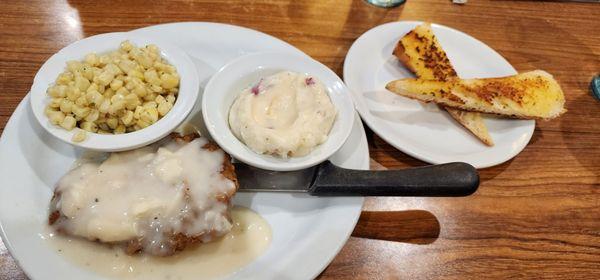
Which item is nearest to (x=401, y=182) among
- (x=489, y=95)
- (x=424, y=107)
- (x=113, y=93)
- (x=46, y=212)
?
(x=424, y=107)

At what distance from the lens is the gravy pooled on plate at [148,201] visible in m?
1.38

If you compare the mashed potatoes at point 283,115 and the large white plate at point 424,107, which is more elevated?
the mashed potatoes at point 283,115

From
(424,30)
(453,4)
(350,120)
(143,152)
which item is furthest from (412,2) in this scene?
(143,152)

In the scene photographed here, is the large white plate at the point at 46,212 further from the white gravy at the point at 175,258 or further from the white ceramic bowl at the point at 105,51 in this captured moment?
the white ceramic bowl at the point at 105,51

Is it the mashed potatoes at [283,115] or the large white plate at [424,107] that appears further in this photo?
the large white plate at [424,107]

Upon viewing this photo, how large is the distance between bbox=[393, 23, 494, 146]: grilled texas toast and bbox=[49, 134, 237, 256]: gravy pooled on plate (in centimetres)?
111

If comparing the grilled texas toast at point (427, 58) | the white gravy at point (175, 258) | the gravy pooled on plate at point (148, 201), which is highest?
the grilled texas toast at point (427, 58)

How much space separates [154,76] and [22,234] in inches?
26.7

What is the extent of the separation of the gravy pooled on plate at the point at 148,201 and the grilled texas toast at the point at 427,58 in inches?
43.7

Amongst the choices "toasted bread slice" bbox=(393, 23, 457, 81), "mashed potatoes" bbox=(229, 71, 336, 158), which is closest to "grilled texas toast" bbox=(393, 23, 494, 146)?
"toasted bread slice" bbox=(393, 23, 457, 81)

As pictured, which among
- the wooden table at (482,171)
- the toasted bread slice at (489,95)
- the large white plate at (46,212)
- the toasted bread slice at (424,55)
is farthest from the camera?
the toasted bread slice at (424,55)

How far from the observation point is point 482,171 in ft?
6.23

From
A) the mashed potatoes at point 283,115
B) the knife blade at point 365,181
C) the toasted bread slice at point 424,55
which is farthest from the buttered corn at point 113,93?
the toasted bread slice at point 424,55

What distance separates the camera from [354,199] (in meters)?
1.58
